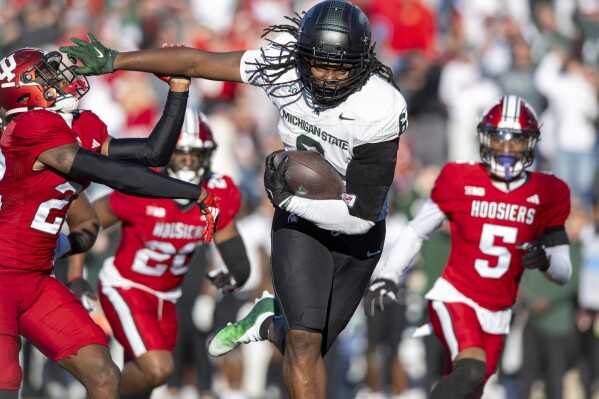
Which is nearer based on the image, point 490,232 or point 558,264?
point 558,264

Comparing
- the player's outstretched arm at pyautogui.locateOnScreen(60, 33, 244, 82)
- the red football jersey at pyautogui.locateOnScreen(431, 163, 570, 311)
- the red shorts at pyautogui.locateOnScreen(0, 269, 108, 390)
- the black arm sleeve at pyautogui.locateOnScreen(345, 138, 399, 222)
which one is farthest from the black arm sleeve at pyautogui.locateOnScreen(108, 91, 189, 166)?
the red football jersey at pyautogui.locateOnScreen(431, 163, 570, 311)

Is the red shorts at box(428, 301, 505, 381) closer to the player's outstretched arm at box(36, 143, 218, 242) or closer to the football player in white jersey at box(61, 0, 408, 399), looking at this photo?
the football player in white jersey at box(61, 0, 408, 399)

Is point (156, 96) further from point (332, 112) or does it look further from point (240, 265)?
point (332, 112)

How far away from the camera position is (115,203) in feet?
25.6

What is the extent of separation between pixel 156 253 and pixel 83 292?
0.70 m

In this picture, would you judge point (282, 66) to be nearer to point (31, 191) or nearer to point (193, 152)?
point (31, 191)

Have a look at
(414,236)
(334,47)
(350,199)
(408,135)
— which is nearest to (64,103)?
(334,47)

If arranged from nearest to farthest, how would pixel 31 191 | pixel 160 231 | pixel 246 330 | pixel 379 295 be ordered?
pixel 31 191 → pixel 246 330 → pixel 379 295 → pixel 160 231

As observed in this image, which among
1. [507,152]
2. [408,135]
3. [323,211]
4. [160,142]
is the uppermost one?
[160,142]

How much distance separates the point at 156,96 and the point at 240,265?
595 centimetres

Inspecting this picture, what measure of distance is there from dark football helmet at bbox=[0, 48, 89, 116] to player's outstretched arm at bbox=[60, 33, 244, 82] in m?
0.15

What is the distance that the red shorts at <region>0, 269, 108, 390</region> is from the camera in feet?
19.5

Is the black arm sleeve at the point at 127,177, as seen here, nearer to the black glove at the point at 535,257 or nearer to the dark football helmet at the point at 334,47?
the dark football helmet at the point at 334,47

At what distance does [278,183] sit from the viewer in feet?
19.9
